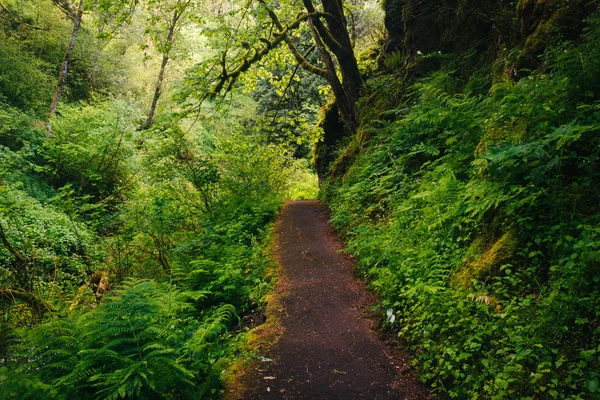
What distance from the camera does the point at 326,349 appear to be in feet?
12.6

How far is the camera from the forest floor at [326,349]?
10.5 ft

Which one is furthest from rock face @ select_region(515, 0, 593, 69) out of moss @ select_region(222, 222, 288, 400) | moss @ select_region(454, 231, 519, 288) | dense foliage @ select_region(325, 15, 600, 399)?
moss @ select_region(222, 222, 288, 400)

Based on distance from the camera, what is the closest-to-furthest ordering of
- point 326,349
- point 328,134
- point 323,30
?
point 326,349
point 323,30
point 328,134

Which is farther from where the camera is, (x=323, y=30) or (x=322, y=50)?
(x=322, y=50)

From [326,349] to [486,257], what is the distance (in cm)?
205

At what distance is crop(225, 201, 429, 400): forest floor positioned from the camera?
3193 mm

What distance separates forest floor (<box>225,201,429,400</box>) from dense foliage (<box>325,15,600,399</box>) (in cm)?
30

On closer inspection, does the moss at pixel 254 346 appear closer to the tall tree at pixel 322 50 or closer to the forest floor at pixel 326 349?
the forest floor at pixel 326 349

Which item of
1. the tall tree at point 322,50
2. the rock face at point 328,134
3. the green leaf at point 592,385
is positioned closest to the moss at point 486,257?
the green leaf at point 592,385

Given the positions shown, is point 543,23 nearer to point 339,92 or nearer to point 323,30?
point 323,30

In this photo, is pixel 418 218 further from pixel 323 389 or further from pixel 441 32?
pixel 441 32

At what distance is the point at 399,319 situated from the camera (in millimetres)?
4074

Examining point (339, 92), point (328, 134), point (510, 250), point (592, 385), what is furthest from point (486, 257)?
point (328, 134)

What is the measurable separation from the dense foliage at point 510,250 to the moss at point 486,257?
0.05 ft
